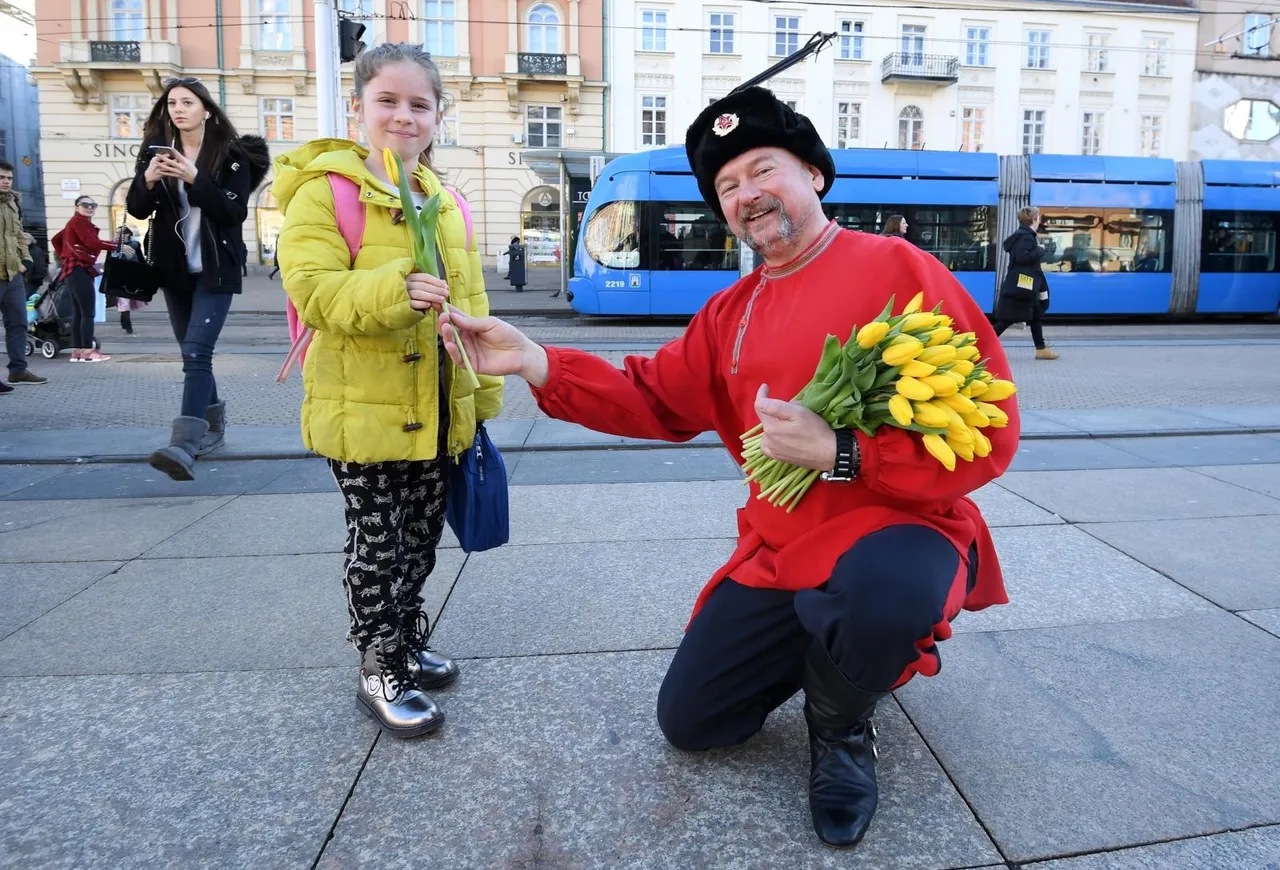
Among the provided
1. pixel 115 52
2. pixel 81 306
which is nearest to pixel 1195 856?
pixel 81 306

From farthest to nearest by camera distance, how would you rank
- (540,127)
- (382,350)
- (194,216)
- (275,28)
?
(540,127)
(275,28)
(194,216)
(382,350)

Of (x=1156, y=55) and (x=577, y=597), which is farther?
(x=1156, y=55)

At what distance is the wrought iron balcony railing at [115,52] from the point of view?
3241cm

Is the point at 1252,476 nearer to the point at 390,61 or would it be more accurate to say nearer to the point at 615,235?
the point at 390,61

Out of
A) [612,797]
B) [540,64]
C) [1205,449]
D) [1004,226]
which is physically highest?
[540,64]

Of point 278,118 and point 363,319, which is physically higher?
point 278,118

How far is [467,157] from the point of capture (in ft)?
109

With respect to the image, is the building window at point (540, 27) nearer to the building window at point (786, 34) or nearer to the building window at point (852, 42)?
the building window at point (786, 34)

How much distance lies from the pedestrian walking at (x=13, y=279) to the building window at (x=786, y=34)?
1196 inches

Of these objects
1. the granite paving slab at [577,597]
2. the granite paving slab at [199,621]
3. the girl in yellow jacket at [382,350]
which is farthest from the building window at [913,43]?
the girl in yellow jacket at [382,350]

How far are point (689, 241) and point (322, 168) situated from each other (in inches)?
561

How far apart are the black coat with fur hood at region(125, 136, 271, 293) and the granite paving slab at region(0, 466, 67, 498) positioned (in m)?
1.36

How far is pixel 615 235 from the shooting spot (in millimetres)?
16031

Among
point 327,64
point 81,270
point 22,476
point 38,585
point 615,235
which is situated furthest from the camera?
point 615,235
